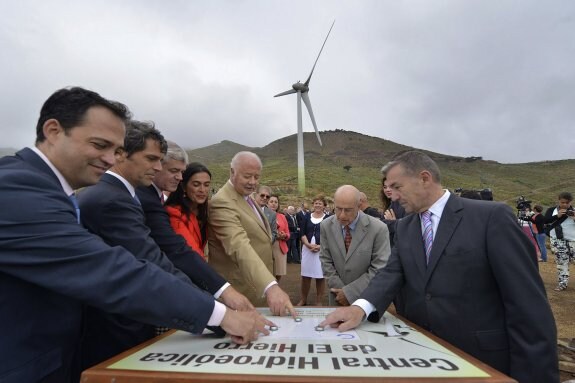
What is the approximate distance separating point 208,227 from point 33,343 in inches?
73.7

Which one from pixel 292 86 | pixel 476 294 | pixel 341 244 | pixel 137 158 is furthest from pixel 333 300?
pixel 292 86

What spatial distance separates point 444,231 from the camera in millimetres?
2242

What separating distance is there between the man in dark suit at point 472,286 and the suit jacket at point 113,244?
109cm

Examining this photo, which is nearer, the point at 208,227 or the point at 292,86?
the point at 208,227

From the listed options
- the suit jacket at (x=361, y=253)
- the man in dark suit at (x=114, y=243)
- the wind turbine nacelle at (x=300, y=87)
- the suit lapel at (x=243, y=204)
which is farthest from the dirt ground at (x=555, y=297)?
the wind turbine nacelle at (x=300, y=87)

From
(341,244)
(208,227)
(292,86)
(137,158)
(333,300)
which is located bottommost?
(333,300)

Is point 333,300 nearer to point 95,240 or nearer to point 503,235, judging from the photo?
point 503,235

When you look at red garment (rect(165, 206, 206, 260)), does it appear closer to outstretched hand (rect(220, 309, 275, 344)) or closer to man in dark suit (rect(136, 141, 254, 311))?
man in dark suit (rect(136, 141, 254, 311))

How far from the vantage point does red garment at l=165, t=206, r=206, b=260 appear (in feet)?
9.45

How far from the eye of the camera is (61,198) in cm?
148

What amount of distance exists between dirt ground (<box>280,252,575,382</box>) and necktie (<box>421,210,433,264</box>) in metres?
3.04

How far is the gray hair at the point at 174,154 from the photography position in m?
2.84

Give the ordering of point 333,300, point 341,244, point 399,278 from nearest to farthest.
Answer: point 399,278
point 341,244
point 333,300

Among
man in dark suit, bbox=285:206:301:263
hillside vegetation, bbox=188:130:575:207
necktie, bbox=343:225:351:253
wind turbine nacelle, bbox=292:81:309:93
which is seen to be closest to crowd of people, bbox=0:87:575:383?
necktie, bbox=343:225:351:253
